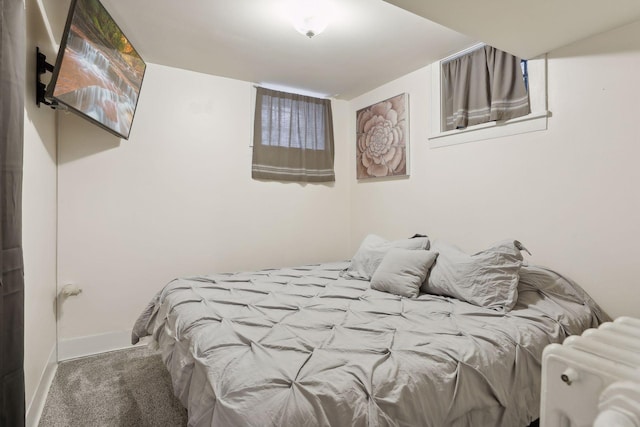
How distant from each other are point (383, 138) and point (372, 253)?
131 centimetres

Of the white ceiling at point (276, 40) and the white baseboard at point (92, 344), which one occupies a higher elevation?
the white ceiling at point (276, 40)

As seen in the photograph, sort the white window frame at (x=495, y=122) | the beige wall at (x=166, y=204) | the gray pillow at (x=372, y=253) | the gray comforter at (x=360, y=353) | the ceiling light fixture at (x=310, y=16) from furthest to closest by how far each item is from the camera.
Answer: the beige wall at (x=166, y=204) < the gray pillow at (x=372, y=253) < the white window frame at (x=495, y=122) < the ceiling light fixture at (x=310, y=16) < the gray comforter at (x=360, y=353)

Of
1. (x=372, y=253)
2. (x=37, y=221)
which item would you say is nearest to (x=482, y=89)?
(x=372, y=253)

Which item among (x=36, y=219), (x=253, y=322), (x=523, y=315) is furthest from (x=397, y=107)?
(x=36, y=219)

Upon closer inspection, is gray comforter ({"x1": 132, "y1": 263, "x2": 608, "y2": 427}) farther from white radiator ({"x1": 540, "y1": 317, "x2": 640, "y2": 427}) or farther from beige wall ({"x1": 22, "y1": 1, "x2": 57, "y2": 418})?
beige wall ({"x1": 22, "y1": 1, "x2": 57, "y2": 418})

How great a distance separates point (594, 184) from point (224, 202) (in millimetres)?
2849

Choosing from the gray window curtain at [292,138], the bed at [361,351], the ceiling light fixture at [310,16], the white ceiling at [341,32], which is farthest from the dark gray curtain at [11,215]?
the gray window curtain at [292,138]

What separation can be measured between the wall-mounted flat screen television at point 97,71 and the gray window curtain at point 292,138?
3.76 feet

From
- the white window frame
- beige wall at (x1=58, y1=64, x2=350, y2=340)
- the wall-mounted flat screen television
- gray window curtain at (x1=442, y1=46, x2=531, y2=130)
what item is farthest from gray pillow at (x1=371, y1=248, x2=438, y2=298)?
the wall-mounted flat screen television

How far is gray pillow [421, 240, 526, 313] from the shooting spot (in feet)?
5.99

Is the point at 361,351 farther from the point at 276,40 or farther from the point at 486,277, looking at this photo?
the point at 276,40

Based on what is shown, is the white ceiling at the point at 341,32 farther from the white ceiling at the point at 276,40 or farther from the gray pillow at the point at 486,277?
the gray pillow at the point at 486,277

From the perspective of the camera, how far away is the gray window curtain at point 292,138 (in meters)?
3.38

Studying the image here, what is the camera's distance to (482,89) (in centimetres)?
247
